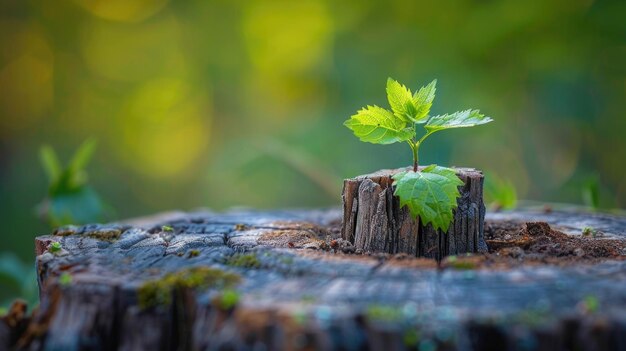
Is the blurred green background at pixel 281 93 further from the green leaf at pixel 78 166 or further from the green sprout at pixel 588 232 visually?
the green leaf at pixel 78 166

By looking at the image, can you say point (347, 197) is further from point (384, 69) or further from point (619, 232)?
point (384, 69)

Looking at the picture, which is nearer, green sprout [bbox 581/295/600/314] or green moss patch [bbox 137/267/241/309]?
green sprout [bbox 581/295/600/314]

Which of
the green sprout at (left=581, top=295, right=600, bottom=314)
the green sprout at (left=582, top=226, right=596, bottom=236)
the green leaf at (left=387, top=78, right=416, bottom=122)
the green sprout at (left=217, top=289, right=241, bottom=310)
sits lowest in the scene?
the green sprout at (left=581, top=295, right=600, bottom=314)

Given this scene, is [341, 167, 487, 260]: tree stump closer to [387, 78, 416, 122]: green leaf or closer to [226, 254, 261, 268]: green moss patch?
Result: [387, 78, 416, 122]: green leaf

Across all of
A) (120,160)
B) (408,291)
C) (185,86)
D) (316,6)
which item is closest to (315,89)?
(316,6)

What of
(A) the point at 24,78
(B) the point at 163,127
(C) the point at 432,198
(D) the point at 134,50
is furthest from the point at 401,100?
(A) the point at 24,78

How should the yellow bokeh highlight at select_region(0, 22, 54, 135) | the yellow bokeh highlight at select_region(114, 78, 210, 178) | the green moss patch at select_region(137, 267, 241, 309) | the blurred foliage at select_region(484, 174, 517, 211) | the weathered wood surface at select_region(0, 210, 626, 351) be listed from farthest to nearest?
1. the yellow bokeh highlight at select_region(114, 78, 210, 178)
2. the yellow bokeh highlight at select_region(0, 22, 54, 135)
3. the blurred foliage at select_region(484, 174, 517, 211)
4. the green moss patch at select_region(137, 267, 241, 309)
5. the weathered wood surface at select_region(0, 210, 626, 351)

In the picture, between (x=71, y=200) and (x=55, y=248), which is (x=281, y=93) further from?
(x=55, y=248)

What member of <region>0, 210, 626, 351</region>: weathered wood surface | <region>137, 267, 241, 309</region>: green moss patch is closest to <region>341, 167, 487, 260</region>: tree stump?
<region>0, 210, 626, 351</region>: weathered wood surface
